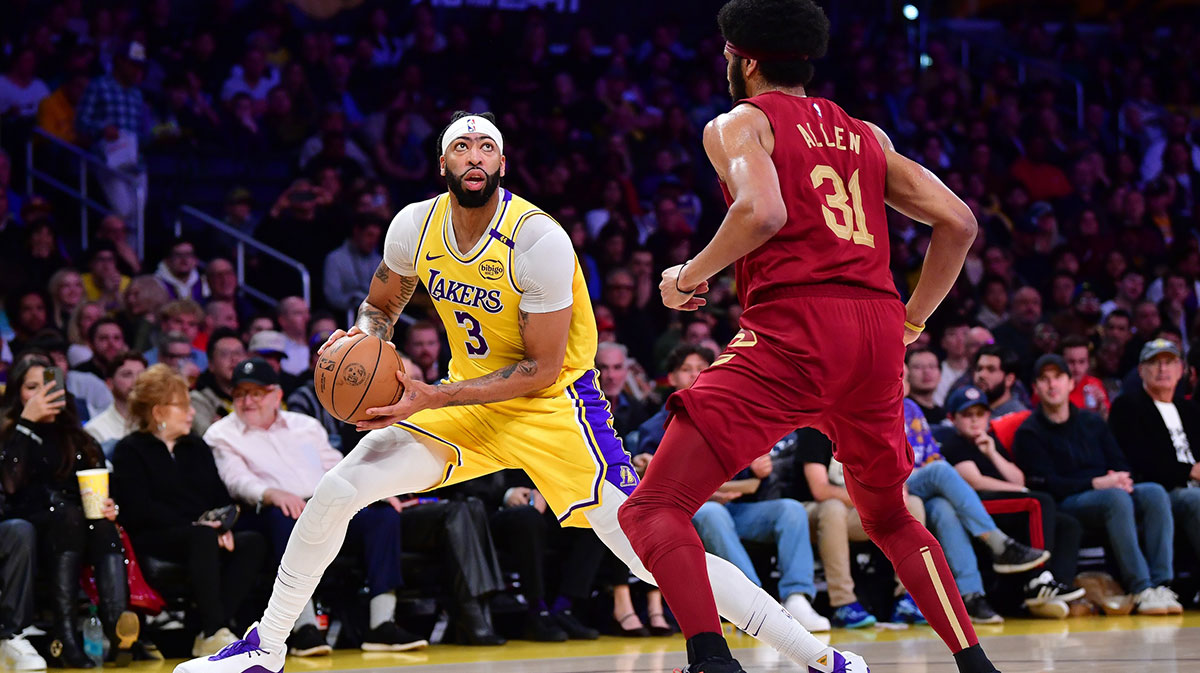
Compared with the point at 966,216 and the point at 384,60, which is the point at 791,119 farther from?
the point at 384,60

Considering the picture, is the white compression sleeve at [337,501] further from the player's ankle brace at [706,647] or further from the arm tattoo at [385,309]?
the player's ankle brace at [706,647]

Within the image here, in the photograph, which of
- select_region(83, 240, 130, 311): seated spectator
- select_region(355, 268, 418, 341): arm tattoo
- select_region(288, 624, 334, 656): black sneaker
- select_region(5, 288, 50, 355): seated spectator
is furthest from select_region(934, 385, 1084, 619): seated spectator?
select_region(5, 288, 50, 355): seated spectator

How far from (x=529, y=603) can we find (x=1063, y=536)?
3401 mm

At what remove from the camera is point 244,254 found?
11.7 m

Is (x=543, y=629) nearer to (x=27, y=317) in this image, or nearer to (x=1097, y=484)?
(x=1097, y=484)

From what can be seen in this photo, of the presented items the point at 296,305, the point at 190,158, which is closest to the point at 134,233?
the point at 190,158

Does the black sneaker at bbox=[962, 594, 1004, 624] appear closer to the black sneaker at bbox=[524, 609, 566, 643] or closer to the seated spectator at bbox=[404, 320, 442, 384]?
the black sneaker at bbox=[524, 609, 566, 643]

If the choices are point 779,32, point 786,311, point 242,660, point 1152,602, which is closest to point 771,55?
point 779,32

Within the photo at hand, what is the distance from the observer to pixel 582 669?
624 cm

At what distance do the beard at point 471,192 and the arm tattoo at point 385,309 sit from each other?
41 centimetres

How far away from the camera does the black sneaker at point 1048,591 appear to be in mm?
8422

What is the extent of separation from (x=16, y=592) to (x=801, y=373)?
462 cm

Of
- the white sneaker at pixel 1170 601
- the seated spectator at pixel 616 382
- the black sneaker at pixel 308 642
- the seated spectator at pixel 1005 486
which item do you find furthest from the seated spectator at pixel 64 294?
the white sneaker at pixel 1170 601

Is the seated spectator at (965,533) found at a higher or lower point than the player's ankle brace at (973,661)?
lower
